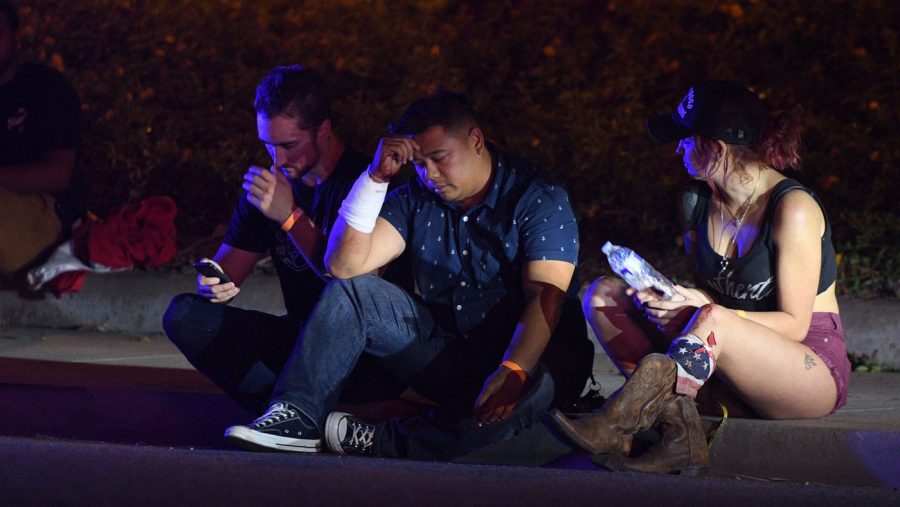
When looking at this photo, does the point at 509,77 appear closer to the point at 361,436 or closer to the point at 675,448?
the point at 361,436

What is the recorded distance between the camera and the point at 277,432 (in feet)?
15.8

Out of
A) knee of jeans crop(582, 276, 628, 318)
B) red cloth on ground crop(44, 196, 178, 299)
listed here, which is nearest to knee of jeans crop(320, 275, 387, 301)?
knee of jeans crop(582, 276, 628, 318)

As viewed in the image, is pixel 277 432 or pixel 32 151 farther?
pixel 32 151

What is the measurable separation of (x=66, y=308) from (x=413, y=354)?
357cm

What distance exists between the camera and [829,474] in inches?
194

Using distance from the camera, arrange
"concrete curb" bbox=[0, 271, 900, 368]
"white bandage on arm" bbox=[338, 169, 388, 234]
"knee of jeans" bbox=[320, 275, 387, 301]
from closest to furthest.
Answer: "knee of jeans" bbox=[320, 275, 387, 301]
"white bandage on arm" bbox=[338, 169, 388, 234]
"concrete curb" bbox=[0, 271, 900, 368]

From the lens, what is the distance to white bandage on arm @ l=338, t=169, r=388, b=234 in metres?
5.10

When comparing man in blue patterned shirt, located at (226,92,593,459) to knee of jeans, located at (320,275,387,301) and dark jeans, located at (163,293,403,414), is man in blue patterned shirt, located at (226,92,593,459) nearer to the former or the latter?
knee of jeans, located at (320,275,387,301)

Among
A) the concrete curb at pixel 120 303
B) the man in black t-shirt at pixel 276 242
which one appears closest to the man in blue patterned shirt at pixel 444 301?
the man in black t-shirt at pixel 276 242

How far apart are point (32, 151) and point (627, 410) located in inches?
169

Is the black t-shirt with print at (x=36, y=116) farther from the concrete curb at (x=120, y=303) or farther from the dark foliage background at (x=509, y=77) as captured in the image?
the dark foliage background at (x=509, y=77)

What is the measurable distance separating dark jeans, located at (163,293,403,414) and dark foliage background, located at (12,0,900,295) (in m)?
3.14

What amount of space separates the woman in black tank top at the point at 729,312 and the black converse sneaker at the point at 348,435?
0.79m

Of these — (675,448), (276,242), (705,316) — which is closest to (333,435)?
(276,242)
